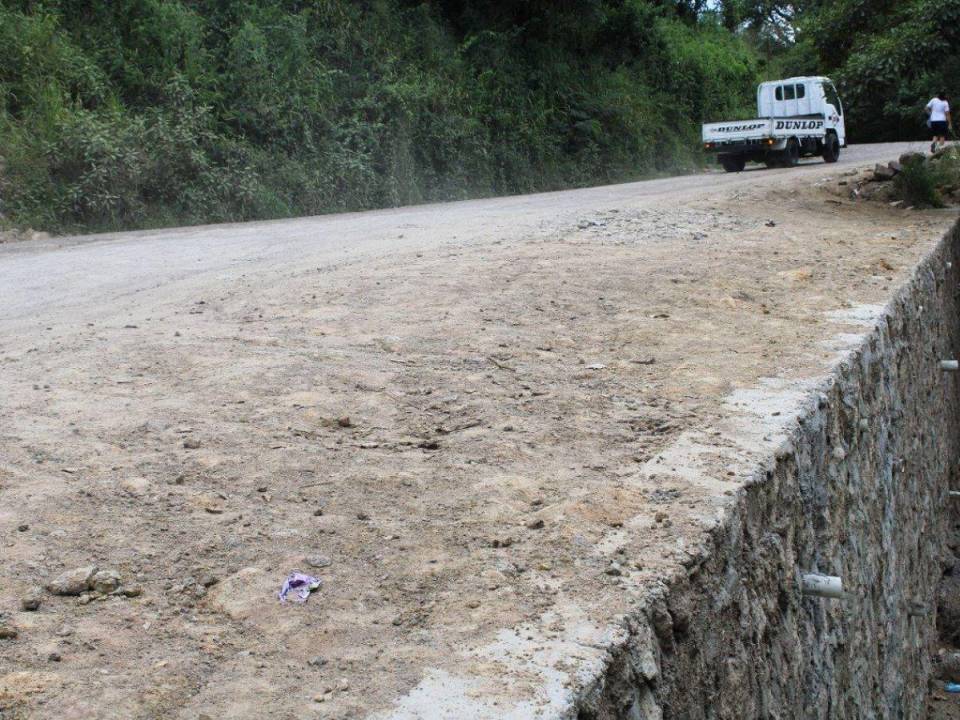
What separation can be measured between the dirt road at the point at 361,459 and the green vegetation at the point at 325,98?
6781mm

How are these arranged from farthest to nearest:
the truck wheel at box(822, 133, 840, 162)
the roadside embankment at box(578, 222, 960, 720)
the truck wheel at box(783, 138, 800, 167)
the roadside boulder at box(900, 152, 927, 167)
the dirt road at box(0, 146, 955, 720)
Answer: the truck wheel at box(822, 133, 840, 162)
the truck wheel at box(783, 138, 800, 167)
the roadside boulder at box(900, 152, 927, 167)
the roadside embankment at box(578, 222, 960, 720)
the dirt road at box(0, 146, 955, 720)

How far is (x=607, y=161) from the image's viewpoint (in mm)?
25969

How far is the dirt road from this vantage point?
252 cm

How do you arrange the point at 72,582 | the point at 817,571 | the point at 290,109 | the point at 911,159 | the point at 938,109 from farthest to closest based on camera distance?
the point at 938,109, the point at 290,109, the point at 911,159, the point at 817,571, the point at 72,582

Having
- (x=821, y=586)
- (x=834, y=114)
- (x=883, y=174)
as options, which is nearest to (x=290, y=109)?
(x=883, y=174)

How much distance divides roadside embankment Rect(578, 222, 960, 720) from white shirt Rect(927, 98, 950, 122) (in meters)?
12.4

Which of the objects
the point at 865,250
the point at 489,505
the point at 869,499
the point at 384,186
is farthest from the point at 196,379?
the point at 384,186

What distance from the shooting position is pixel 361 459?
3.84 m

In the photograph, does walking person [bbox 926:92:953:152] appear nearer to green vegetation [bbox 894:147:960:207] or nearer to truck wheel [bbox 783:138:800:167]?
truck wheel [bbox 783:138:800:167]

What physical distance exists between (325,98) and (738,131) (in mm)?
9158

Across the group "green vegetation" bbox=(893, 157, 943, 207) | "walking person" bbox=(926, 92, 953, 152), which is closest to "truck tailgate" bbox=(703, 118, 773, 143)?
"walking person" bbox=(926, 92, 953, 152)

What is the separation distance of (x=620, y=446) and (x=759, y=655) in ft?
2.95

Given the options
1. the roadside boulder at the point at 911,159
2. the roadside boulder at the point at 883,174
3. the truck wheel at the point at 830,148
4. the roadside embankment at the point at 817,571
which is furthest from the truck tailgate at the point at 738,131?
the roadside embankment at the point at 817,571

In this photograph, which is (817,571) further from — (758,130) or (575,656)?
(758,130)
